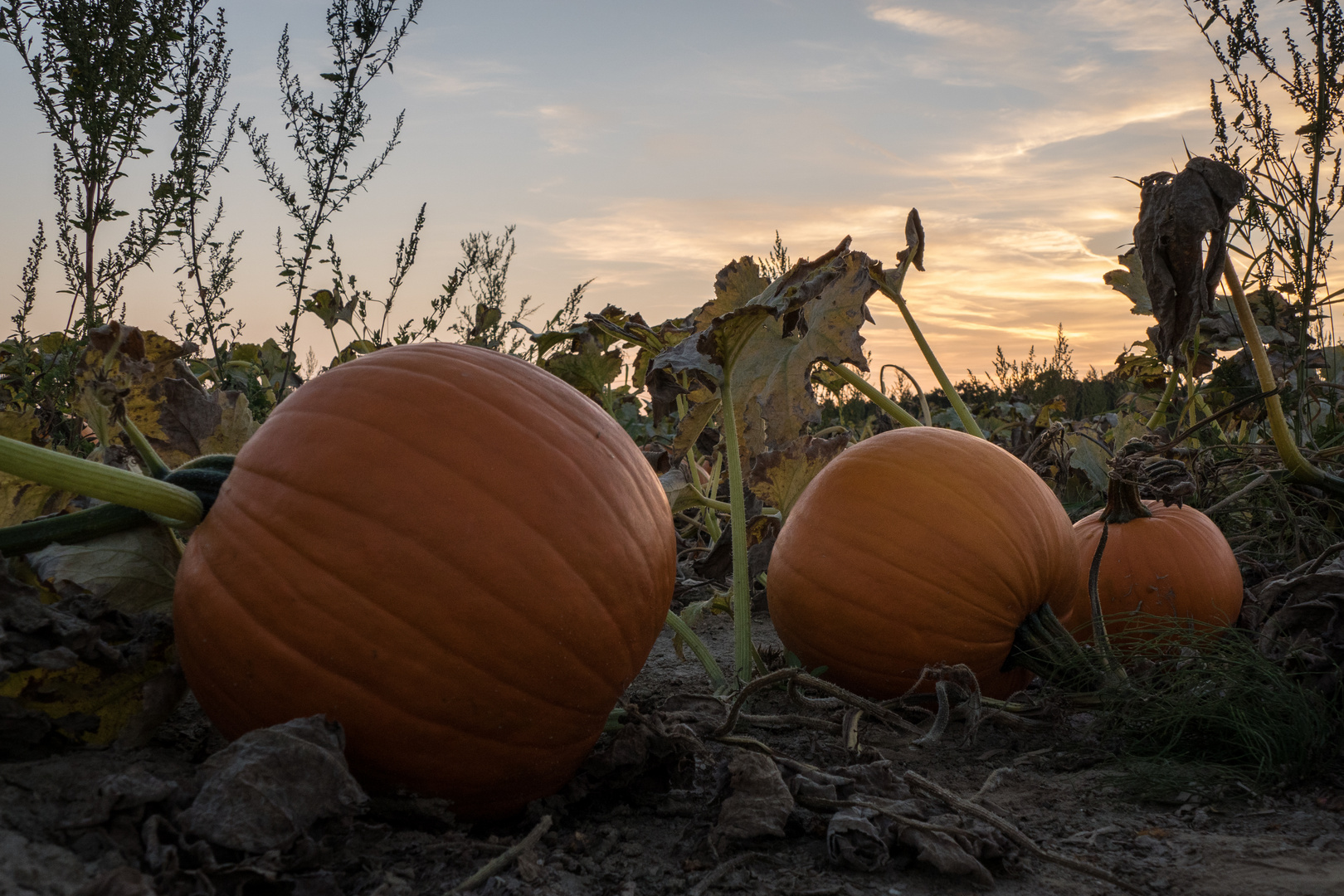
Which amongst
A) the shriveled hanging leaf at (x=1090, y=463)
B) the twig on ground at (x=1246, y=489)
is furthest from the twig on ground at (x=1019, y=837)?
the shriveled hanging leaf at (x=1090, y=463)

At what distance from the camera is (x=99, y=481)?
54.6 inches

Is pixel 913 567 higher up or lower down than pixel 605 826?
higher up

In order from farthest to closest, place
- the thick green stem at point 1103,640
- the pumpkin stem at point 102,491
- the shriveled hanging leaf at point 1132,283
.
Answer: the shriveled hanging leaf at point 1132,283, the thick green stem at point 1103,640, the pumpkin stem at point 102,491

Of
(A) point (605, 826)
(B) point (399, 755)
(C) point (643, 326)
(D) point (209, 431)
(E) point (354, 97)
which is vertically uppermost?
(E) point (354, 97)

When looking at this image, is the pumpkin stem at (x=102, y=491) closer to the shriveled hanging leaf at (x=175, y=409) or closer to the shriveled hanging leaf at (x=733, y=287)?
the shriveled hanging leaf at (x=175, y=409)

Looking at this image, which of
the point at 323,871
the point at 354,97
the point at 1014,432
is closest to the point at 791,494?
the point at 323,871

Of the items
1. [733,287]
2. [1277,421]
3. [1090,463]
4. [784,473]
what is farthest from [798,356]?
[1090,463]

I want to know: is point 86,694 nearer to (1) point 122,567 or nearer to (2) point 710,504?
(1) point 122,567

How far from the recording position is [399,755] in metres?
1.40

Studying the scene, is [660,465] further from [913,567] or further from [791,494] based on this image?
[913,567]

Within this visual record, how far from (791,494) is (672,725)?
1.03 m

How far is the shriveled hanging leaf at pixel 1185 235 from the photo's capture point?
2170 millimetres

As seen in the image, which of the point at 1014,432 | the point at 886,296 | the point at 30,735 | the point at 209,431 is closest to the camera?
the point at 30,735

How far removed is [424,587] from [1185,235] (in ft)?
6.07
